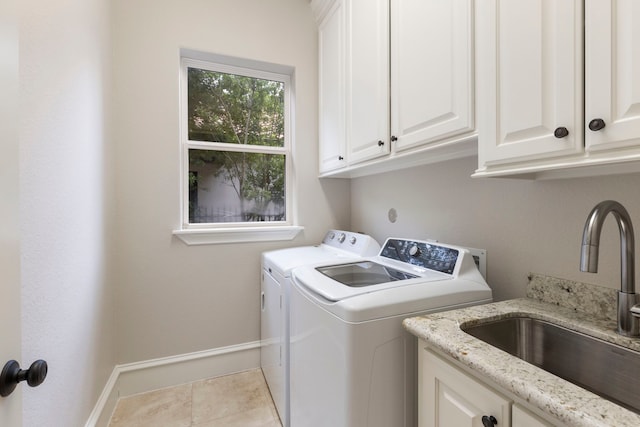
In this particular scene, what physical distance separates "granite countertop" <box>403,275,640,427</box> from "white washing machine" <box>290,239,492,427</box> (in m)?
0.09

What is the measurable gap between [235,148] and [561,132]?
6.57ft

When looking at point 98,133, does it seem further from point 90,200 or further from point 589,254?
point 589,254

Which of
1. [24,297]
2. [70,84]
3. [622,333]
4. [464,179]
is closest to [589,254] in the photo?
[622,333]

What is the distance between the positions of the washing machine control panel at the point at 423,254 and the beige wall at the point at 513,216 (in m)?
0.20

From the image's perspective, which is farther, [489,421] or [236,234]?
[236,234]

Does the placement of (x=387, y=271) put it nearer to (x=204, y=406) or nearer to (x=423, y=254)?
(x=423, y=254)

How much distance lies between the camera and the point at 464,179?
144 cm

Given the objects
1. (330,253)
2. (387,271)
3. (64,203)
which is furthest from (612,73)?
(64,203)

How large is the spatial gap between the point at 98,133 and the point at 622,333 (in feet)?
7.57

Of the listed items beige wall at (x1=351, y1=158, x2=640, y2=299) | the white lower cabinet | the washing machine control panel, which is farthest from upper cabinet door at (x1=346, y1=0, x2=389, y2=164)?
the white lower cabinet

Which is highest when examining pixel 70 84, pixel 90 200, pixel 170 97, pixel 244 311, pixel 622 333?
pixel 170 97

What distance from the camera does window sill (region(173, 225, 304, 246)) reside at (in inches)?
79.5

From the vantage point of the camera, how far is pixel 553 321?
0.93 meters

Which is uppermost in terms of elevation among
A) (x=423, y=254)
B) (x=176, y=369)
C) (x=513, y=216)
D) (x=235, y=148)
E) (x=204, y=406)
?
(x=235, y=148)
